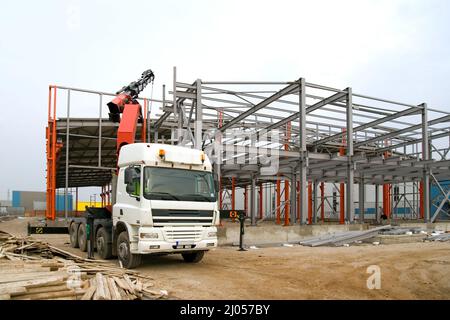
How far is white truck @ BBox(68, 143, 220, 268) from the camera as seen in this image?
934cm

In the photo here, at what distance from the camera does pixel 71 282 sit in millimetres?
7156

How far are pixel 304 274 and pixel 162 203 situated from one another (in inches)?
143

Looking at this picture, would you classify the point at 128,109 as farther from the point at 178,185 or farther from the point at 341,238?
the point at 341,238

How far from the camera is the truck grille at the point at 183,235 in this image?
9453 millimetres

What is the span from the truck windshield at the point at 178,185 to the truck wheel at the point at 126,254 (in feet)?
4.78

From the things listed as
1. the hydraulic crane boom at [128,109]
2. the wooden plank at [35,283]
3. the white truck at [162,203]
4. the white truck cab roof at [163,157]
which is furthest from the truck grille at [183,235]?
the hydraulic crane boom at [128,109]

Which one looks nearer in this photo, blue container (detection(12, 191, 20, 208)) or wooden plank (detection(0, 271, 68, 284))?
wooden plank (detection(0, 271, 68, 284))

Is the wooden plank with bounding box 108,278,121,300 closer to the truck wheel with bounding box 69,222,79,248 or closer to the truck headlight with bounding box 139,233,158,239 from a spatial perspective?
the truck headlight with bounding box 139,233,158,239

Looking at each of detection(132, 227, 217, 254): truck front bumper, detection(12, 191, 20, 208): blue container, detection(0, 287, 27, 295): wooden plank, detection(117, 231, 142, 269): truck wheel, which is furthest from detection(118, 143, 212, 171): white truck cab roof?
detection(12, 191, 20, 208): blue container

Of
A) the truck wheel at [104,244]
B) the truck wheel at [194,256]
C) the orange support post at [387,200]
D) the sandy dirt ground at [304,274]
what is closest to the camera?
the sandy dirt ground at [304,274]

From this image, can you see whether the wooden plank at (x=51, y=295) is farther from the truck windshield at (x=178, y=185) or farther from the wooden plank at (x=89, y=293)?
the truck windshield at (x=178, y=185)
